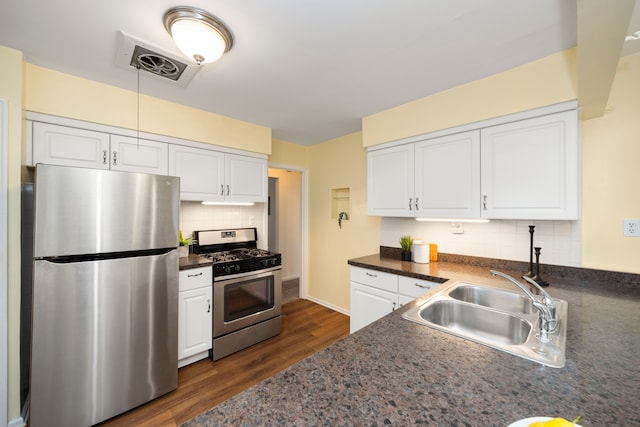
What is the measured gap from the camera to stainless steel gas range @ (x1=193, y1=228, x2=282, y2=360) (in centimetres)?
241

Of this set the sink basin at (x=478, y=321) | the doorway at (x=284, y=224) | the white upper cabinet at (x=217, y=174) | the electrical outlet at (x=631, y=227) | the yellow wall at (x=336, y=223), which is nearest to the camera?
the sink basin at (x=478, y=321)

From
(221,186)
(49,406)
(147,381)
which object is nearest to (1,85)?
(221,186)

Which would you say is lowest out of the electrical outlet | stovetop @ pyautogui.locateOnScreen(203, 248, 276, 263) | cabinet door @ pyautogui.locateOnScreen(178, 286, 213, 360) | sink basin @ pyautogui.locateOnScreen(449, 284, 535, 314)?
cabinet door @ pyautogui.locateOnScreen(178, 286, 213, 360)

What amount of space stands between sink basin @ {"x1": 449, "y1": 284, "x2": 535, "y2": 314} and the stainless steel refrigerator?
2.09 meters

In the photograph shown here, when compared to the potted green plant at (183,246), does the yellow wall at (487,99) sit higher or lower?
higher

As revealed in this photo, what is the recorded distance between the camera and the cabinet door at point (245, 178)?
2.84m

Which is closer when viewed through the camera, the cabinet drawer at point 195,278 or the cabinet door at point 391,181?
the cabinet drawer at point 195,278

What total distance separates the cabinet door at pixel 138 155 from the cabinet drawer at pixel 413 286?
237cm

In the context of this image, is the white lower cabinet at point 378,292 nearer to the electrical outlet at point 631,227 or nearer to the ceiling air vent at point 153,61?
the electrical outlet at point 631,227

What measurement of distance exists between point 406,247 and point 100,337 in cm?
252

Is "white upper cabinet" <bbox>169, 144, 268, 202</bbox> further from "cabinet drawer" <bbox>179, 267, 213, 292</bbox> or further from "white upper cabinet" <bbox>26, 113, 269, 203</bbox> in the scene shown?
"cabinet drawer" <bbox>179, 267, 213, 292</bbox>

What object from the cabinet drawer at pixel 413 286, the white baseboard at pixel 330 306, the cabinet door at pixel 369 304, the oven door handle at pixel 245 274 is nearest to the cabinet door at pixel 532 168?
the cabinet drawer at pixel 413 286

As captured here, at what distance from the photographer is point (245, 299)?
261cm

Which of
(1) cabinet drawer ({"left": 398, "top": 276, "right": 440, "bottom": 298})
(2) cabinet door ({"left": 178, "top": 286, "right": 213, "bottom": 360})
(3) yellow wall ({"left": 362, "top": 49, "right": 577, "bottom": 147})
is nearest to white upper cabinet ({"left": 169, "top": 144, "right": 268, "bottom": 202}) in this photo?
(2) cabinet door ({"left": 178, "top": 286, "right": 213, "bottom": 360})
